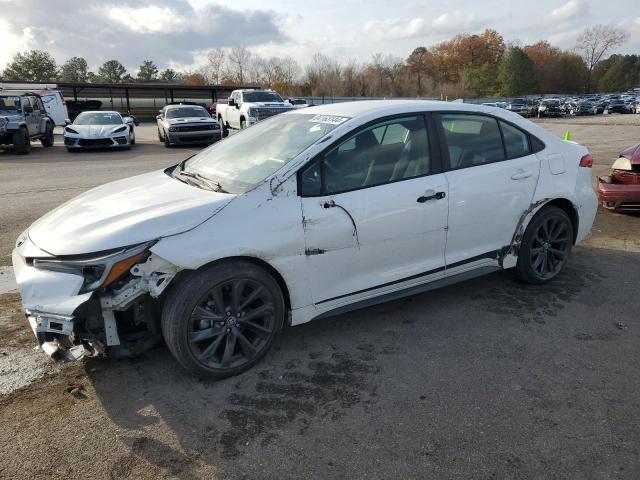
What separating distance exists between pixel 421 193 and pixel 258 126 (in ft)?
5.39

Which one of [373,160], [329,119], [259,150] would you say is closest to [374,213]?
[373,160]

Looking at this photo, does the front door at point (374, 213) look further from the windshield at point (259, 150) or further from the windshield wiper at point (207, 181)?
the windshield wiper at point (207, 181)

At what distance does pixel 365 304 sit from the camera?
3689 mm

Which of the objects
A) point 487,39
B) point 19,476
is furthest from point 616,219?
point 487,39

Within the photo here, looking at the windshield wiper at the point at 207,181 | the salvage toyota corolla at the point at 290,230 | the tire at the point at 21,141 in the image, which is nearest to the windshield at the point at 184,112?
the tire at the point at 21,141

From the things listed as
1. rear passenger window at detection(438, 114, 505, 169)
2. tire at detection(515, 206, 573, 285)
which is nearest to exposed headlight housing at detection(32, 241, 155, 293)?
rear passenger window at detection(438, 114, 505, 169)

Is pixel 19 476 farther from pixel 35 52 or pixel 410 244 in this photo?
pixel 35 52

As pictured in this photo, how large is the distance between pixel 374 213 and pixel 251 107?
702 inches

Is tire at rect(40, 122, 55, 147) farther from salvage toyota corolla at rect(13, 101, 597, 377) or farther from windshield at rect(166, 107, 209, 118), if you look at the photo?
salvage toyota corolla at rect(13, 101, 597, 377)

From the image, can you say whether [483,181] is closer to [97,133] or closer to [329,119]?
[329,119]

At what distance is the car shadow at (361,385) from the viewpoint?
264cm

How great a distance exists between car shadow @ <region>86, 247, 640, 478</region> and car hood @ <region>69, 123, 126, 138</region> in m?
15.9

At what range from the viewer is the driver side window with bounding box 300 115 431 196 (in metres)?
3.46

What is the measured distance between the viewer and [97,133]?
690 inches
